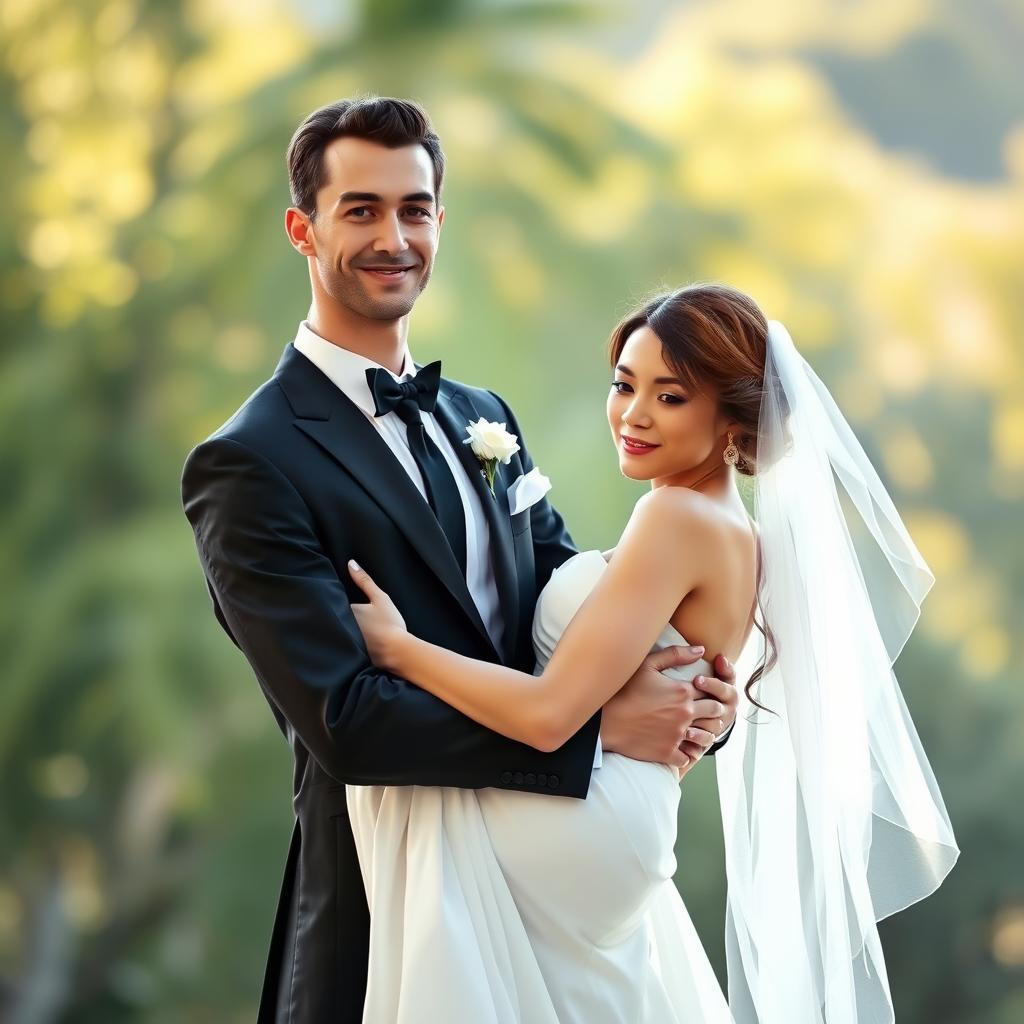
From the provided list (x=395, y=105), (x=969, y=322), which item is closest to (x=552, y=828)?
(x=395, y=105)

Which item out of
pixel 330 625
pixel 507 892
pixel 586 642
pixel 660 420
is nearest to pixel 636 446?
pixel 660 420

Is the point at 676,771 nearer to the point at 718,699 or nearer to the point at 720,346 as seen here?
the point at 718,699

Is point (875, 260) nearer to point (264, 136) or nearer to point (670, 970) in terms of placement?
point (264, 136)

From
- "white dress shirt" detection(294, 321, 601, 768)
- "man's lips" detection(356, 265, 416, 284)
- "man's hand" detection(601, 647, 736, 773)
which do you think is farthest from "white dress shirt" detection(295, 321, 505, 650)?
"man's hand" detection(601, 647, 736, 773)

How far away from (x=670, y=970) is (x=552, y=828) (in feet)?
1.74

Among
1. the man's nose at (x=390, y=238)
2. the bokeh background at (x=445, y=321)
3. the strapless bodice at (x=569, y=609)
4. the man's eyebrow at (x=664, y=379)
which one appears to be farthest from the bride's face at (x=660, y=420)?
the bokeh background at (x=445, y=321)

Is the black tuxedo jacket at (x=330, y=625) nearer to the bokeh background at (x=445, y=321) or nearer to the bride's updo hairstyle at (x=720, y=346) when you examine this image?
the bride's updo hairstyle at (x=720, y=346)

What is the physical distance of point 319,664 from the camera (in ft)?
6.92

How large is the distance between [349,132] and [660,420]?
730 mm

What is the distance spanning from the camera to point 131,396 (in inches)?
354

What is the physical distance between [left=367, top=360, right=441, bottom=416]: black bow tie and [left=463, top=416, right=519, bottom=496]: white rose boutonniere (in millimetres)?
98

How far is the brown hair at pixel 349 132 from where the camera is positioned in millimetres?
2402

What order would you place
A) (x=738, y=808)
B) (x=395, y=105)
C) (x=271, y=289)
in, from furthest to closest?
1. (x=271, y=289)
2. (x=738, y=808)
3. (x=395, y=105)

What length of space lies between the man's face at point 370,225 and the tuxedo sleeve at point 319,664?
1.29 feet
